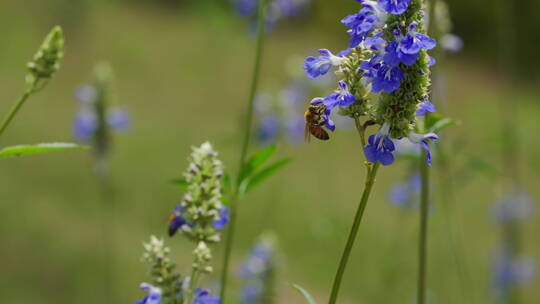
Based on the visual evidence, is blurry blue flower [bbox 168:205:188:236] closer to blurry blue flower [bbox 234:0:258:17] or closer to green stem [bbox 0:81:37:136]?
→ green stem [bbox 0:81:37:136]

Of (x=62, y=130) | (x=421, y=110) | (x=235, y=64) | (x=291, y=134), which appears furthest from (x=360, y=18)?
(x=235, y=64)

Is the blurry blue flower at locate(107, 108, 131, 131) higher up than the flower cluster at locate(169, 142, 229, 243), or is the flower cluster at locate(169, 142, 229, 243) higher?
the blurry blue flower at locate(107, 108, 131, 131)

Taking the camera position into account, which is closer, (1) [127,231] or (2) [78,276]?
(2) [78,276]

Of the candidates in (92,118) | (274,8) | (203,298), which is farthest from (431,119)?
(92,118)

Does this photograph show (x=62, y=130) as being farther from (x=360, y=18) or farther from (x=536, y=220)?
(x=360, y=18)

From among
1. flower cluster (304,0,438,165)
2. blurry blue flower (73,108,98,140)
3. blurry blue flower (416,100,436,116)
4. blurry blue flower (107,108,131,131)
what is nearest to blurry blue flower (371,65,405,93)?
flower cluster (304,0,438,165)

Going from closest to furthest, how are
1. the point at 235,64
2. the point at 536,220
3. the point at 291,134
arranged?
the point at 291,134
the point at 536,220
the point at 235,64
